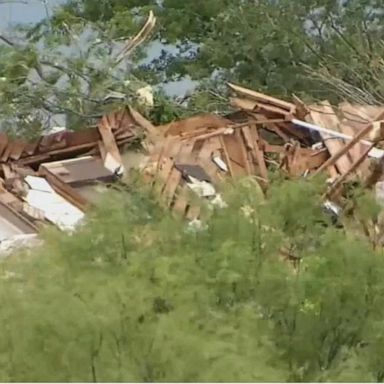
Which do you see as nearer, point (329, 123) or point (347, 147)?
point (347, 147)

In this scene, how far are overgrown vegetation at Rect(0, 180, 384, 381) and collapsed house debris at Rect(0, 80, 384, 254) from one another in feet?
5.68

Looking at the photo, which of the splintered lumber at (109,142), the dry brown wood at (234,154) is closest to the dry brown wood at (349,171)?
the dry brown wood at (234,154)

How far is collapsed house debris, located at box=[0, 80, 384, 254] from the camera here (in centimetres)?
645

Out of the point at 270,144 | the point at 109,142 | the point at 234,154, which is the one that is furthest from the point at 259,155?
the point at 109,142

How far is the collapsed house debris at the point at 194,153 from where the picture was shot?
645 cm

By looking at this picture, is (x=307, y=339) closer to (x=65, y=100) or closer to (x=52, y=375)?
(x=52, y=375)

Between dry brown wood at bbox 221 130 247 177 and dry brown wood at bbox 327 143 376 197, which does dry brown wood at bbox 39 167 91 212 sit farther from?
dry brown wood at bbox 327 143 376 197

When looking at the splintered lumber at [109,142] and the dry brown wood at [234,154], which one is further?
the splintered lumber at [109,142]

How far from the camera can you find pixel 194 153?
7145 millimetres

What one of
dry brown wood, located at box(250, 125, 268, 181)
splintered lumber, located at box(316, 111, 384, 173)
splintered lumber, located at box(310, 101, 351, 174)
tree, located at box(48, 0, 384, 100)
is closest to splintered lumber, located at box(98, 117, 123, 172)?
dry brown wood, located at box(250, 125, 268, 181)

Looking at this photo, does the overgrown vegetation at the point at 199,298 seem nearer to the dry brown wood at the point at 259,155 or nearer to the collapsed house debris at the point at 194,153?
the collapsed house debris at the point at 194,153

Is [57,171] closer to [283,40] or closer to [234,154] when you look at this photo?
[234,154]

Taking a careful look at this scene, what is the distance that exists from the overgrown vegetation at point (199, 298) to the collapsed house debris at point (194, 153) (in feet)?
5.68

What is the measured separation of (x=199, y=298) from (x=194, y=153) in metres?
3.77
